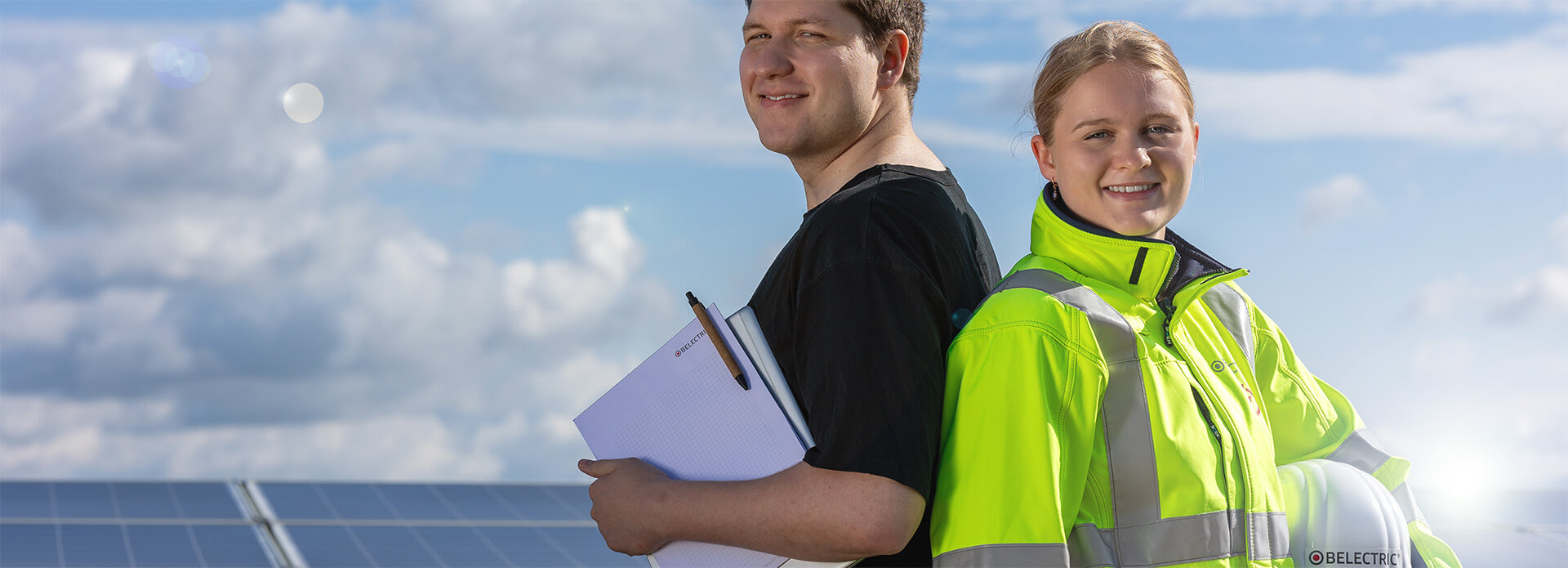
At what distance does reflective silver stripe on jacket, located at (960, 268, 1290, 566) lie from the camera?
6.80ft

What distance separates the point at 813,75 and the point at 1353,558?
1449 mm

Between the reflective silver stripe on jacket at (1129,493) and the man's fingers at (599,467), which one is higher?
the man's fingers at (599,467)

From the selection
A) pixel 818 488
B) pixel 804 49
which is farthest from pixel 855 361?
pixel 804 49

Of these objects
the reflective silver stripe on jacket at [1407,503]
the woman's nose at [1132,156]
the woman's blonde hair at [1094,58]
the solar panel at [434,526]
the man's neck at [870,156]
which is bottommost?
the reflective silver stripe on jacket at [1407,503]

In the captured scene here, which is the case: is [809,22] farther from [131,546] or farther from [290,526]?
[290,526]

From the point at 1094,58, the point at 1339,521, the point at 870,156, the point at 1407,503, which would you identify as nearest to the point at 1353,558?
the point at 1339,521

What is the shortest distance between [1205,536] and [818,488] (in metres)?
0.67

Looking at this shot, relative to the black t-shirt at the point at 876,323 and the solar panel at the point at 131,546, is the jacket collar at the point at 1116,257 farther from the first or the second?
the solar panel at the point at 131,546

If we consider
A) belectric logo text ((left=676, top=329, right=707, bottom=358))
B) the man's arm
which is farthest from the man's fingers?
belectric logo text ((left=676, top=329, right=707, bottom=358))

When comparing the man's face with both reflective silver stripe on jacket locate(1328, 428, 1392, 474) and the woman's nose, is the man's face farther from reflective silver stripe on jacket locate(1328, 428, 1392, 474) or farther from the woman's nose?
reflective silver stripe on jacket locate(1328, 428, 1392, 474)

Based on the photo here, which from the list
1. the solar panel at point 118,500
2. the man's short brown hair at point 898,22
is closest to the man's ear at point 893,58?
the man's short brown hair at point 898,22

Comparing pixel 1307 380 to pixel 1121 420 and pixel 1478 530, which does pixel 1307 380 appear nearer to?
pixel 1121 420

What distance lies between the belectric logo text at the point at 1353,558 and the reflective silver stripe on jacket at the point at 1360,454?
1.09 feet

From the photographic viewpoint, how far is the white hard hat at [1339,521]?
7.72 feet
